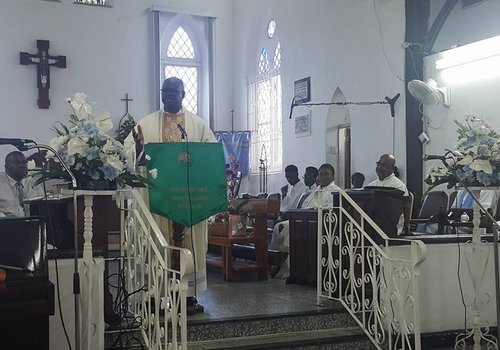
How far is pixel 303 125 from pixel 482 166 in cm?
604

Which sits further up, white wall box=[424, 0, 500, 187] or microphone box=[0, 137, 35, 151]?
white wall box=[424, 0, 500, 187]

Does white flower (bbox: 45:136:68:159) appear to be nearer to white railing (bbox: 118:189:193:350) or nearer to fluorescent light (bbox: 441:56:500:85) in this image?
white railing (bbox: 118:189:193:350)

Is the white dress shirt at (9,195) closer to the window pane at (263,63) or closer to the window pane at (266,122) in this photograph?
the window pane at (266,122)

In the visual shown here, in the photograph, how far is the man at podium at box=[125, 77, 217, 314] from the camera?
17.5 feet

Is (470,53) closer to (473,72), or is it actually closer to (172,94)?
(473,72)

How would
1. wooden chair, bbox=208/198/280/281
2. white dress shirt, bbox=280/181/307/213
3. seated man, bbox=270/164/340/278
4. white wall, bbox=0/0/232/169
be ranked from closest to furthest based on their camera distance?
wooden chair, bbox=208/198/280/281
seated man, bbox=270/164/340/278
white dress shirt, bbox=280/181/307/213
white wall, bbox=0/0/232/169

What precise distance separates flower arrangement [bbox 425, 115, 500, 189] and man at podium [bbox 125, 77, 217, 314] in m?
1.94

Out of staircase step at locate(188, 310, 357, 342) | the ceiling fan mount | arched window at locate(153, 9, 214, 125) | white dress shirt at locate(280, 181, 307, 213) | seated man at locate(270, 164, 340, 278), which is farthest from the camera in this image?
arched window at locate(153, 9, 214, 125)

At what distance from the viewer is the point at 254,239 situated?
270 inches

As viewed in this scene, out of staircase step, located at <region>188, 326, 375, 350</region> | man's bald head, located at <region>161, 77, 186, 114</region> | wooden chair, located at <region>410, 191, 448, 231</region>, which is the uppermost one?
man's bald head, located at <region>161, 77, 186, 114</region>

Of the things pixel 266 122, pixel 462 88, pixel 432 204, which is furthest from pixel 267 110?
pixel 432 204

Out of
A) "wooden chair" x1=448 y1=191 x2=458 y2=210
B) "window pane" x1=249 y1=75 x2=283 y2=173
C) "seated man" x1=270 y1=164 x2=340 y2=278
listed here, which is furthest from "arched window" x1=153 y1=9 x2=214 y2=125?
"wooden chair" x1=448 y1=191 x2=458 y2=210

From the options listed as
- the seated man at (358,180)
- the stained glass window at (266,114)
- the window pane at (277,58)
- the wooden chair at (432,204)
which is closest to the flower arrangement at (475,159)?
the wooden chair at (432,204)

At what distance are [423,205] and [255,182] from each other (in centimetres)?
540
